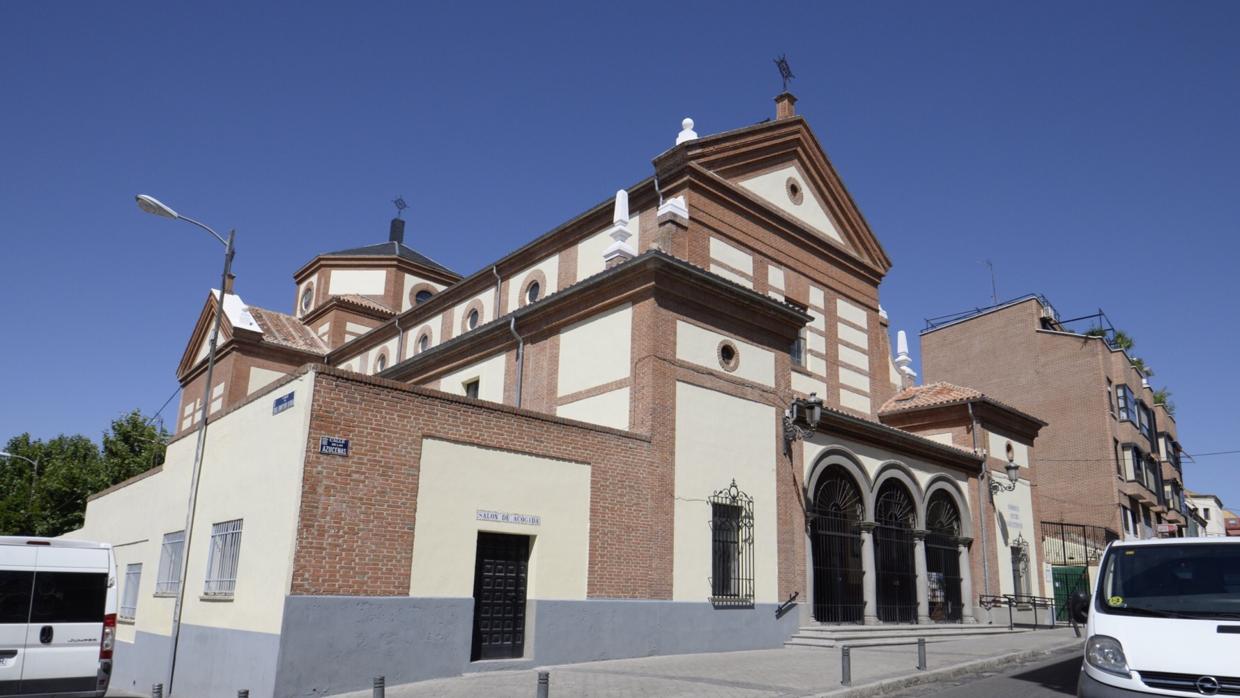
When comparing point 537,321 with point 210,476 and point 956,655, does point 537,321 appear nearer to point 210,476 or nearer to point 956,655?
point 210,476

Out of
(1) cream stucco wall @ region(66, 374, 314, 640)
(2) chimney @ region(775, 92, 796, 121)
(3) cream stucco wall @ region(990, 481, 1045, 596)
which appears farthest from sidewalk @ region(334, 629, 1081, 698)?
(2) chimney @ region(775, 92, 796, 121)

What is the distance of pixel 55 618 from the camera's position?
10852mm

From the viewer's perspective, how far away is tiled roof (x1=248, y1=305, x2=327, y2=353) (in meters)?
34.8

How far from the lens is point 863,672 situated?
12.6 m

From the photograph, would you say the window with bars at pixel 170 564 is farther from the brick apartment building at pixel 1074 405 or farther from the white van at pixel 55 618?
the brick apartment building at pixel 1074 405

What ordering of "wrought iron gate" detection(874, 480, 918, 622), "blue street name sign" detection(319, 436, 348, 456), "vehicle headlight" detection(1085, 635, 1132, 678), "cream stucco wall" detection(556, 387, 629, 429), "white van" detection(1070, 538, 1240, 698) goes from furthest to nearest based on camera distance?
"wrought iron gate" detection(874, 480, 918, 622) < "cream stucco wall" detection(556, 387, 629, 429) < "blue street name sign" detection(319, 436, 348, 456) < "vehicle headlight" detection(1085, 635, 1132, 678) < "white van" detection(1070, 538, 1240, 698)

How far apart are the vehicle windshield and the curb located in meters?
3.77

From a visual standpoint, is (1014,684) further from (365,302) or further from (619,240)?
(365,302)

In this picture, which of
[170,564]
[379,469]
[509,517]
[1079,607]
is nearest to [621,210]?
[509,517]

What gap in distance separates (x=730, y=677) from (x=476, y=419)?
5301 millimetres

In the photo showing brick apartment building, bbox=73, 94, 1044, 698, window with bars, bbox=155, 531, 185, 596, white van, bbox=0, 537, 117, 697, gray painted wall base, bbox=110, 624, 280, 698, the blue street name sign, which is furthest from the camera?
window with bars, bbox=155, 531, 185, 596

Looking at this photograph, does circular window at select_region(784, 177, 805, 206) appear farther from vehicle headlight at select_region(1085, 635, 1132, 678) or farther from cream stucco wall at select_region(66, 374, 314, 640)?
vehicle headlight at select_region(1085, 635, 1132, 678)

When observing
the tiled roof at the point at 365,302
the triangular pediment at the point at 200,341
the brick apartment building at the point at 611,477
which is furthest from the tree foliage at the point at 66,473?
the brick apartment building at the point at 611,477

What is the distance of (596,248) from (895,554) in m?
10.8
